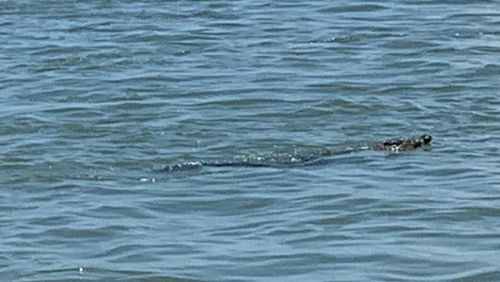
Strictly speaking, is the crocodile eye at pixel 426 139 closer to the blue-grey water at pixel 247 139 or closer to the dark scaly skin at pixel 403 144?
the dark scaly skin at pixel 403 144

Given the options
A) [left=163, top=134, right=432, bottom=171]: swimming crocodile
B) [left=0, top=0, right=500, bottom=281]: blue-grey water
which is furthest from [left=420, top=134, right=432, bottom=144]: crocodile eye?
[left=0, top=0, right=500, bottom=281]: blue-grey water

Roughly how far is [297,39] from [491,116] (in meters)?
4.06

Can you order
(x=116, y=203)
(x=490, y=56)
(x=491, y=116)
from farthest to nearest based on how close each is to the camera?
(x=490, y=56) < (x=491, y=116) < (x=116, y=203)

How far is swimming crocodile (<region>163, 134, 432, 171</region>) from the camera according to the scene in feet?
36.3

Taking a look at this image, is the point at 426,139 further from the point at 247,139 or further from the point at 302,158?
the point at 247,139

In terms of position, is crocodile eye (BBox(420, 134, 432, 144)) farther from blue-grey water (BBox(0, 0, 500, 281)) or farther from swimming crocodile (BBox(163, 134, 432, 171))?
blue-grey water (BBox(0, 0, 500, 281))

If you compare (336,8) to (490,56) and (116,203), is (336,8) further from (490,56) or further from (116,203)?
(116,203)

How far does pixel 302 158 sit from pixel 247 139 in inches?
28.7

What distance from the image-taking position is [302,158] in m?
11.2

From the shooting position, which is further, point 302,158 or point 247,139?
point 247,139

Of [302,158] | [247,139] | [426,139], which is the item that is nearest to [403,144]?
[426,139]

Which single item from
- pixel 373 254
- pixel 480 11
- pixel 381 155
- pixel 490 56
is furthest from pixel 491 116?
pixel 480 11

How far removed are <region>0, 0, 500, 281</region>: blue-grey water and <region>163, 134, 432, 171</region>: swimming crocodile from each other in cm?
8

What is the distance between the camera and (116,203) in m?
10.1
